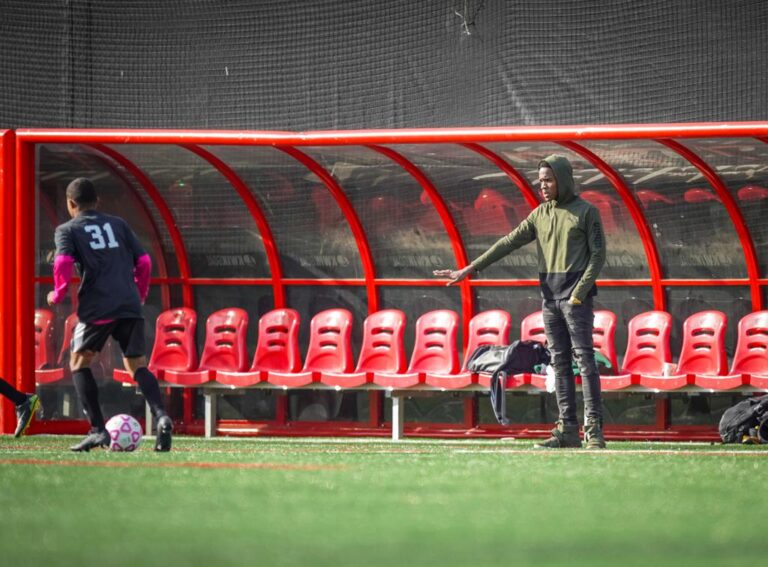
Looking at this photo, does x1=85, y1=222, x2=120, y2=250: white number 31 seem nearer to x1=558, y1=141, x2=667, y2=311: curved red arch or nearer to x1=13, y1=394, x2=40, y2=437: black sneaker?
x1=13, y1=394, x2=40, y2=437: black sneaker

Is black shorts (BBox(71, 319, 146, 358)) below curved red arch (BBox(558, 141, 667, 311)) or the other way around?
below

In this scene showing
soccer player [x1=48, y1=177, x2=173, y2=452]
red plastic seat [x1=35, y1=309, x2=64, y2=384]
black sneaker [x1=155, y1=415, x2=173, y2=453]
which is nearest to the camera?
black sneaker [x1=155, y1=415, x2=173, y2=453]

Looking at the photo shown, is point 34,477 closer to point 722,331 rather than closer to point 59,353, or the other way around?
point 59,353

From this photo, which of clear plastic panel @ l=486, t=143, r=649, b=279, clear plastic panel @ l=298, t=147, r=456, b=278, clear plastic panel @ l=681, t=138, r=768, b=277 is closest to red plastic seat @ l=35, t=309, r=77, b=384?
clear plastic panel @ l=298, t=147, r=456, b=278

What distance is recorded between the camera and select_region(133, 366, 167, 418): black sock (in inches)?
338

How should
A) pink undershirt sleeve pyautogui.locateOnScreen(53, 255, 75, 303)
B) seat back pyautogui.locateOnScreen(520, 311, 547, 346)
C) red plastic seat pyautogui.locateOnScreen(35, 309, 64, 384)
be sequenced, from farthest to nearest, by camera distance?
seat back pyautogui.locateOnScreen(520, 311, 547, 346), red plastic seat pyautogui.locateOnScreen(35, 309, 64, 384), pink undershirt sleeve pyautogui.locateOnScreen(53, 255, 75, 303)

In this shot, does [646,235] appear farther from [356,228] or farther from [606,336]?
[356,228]

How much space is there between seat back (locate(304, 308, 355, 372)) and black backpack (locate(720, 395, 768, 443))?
358 centimetres

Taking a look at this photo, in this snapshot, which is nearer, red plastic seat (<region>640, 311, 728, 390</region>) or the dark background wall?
red plastic seat (<region>640, 311, 728, 390</region>)

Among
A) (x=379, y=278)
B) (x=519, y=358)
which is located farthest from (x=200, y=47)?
(x=519, y=358)

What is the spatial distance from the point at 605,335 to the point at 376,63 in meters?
6.39

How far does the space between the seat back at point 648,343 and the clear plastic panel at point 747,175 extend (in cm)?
98

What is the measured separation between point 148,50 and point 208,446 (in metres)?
9.16

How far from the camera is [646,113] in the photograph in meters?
16.3
